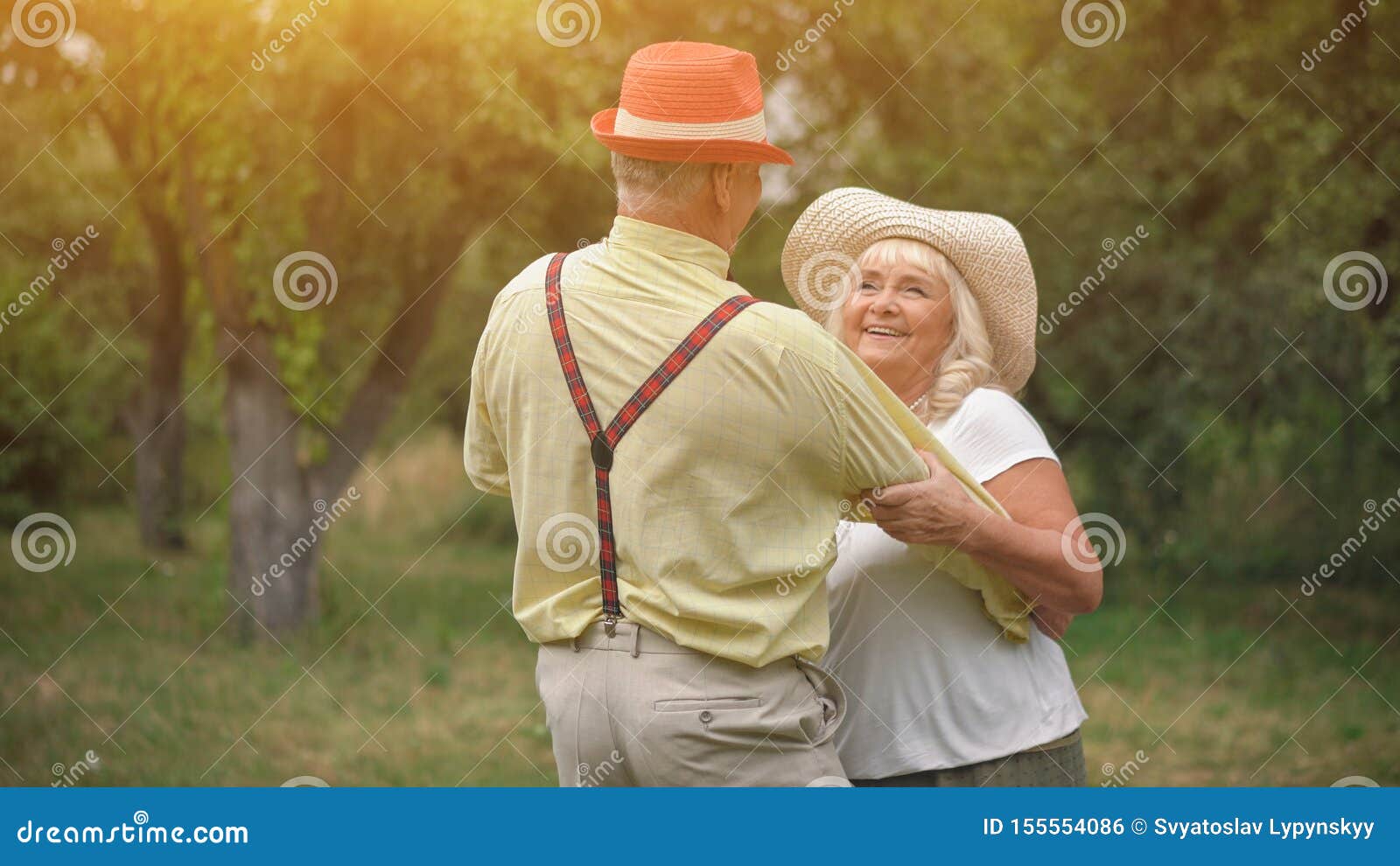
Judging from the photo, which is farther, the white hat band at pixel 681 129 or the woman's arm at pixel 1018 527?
the woman's arm at pixel 1018 527

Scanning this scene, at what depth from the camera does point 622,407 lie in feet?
6.87

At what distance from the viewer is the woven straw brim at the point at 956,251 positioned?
2.90 meters

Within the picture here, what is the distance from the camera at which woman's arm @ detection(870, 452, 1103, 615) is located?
7.66ft
